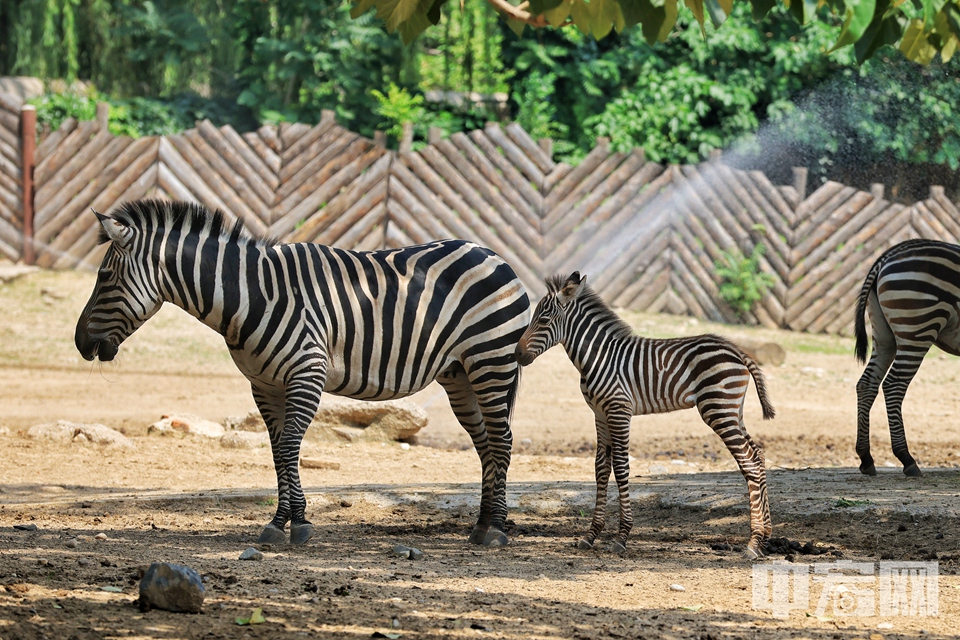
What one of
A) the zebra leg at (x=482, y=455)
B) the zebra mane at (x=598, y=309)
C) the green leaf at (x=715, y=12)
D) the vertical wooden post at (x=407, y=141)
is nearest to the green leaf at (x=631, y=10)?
the green leaf at (x=715, y=12)

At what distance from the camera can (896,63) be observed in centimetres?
1880

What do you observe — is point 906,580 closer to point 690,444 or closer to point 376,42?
point 690,444

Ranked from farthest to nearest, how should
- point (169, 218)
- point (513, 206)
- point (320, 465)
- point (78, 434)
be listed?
1. point (513, 206)
2. point (78, 434)
3. point (320, 465)
4. point (169, 218)

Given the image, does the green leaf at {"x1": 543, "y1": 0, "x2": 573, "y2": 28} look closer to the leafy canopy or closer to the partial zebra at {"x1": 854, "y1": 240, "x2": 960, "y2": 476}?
the leafy canopy

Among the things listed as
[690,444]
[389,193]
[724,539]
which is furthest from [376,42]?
[724,539]

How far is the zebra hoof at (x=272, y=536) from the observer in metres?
6.27

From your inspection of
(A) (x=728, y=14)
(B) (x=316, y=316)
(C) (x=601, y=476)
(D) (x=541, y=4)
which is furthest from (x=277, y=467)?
(A) (x=728, y=14)

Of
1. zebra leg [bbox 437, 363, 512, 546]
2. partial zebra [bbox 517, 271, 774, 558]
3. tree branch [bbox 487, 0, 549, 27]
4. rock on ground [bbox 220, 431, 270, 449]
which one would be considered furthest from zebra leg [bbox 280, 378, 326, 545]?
rock on ground [bbox 220, 431, 270, 449]

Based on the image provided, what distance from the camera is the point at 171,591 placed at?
4.44 m

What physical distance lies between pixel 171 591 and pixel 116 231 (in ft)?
8.31

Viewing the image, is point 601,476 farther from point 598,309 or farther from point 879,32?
point 879,32

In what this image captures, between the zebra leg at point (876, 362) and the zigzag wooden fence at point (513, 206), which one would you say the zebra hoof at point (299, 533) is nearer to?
the zebra leg at point (876, 362)

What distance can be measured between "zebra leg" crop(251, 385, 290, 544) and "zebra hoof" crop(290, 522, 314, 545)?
0.05 metres

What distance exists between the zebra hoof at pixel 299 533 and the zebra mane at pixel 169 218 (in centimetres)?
174
